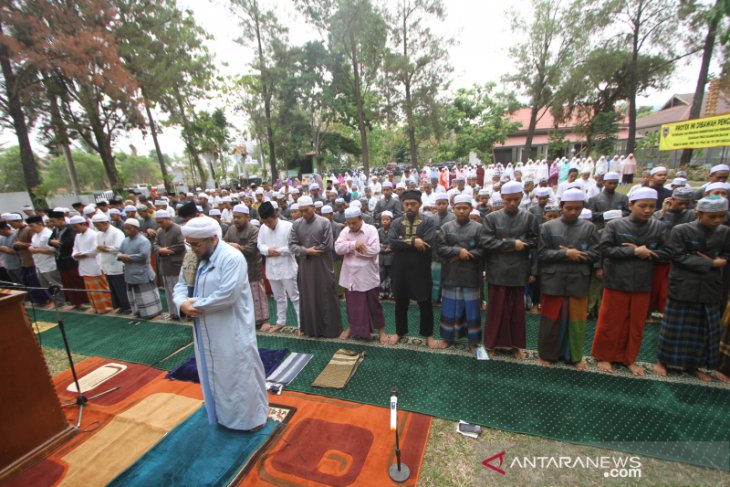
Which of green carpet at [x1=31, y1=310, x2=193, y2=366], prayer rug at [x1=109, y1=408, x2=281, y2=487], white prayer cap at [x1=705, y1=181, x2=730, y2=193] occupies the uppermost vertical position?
white prayer cap at [x1=705, y1=181, x2=730, y2=193]

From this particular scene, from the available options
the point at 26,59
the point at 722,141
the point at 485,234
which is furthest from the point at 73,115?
the point at 722,141

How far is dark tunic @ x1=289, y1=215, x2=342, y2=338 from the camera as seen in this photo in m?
4.73

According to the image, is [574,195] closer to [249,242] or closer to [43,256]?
[249,242]

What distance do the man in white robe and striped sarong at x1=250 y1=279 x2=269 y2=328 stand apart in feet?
7.33

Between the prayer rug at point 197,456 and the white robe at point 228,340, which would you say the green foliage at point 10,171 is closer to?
the prayer rug at point 197,456

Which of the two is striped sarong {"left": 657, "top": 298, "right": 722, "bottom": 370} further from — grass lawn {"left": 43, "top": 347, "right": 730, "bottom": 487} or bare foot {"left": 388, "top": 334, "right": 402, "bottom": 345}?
bare foot {"left": 388, "top": 334, "right": 402, "bottom": 345}

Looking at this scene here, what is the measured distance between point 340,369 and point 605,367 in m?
2.99

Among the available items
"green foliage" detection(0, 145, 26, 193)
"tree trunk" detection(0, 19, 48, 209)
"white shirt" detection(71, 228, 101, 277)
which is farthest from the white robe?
"green foliage" detection(0, 145, 26, 193)

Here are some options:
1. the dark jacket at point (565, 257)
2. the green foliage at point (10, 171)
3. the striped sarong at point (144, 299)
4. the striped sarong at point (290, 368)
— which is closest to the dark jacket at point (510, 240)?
the dark jacket at point (565, 257)

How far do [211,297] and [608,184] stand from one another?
576 centimetres

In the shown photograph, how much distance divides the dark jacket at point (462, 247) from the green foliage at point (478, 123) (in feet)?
79.8

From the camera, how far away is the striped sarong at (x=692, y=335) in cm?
341

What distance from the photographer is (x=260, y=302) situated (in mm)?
5379

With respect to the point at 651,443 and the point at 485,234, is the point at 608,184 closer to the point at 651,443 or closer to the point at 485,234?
the point at 485,234
